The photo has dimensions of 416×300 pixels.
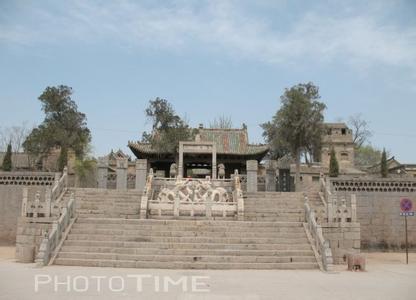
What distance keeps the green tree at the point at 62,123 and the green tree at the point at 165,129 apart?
14.2 ft

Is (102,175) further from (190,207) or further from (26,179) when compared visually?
(190,207)

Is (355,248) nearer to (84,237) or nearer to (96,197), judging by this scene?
(84,237)

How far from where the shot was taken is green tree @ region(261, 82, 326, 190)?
83.1 ft

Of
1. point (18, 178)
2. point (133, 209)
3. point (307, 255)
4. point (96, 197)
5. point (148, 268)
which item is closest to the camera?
point (148, 268)

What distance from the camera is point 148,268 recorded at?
11094 mm

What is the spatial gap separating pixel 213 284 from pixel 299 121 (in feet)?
59.1

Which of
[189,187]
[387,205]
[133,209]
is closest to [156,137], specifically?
[189,187]

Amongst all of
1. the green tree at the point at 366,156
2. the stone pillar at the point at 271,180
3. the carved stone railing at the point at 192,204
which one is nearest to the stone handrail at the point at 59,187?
the carved stone railing at the point at 192,204

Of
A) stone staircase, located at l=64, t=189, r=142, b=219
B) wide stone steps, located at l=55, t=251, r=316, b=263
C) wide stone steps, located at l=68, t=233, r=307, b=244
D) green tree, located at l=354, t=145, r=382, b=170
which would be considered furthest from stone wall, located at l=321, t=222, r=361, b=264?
green tree, located at l=354, t=145, r=382, b=170

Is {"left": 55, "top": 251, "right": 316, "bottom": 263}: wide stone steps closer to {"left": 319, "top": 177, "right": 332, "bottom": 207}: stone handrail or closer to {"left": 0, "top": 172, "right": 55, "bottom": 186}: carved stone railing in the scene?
{"left": 319, "top": 177, "right": 332, "bottom": 207}: stone handrail

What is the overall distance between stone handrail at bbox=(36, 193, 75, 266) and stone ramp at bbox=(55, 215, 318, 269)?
0.74 feet

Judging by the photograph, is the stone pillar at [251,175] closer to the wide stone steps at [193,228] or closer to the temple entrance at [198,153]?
the temple entrance at [198,153]

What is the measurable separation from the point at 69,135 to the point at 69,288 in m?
20.2

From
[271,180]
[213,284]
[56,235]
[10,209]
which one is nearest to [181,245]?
[56,235]
